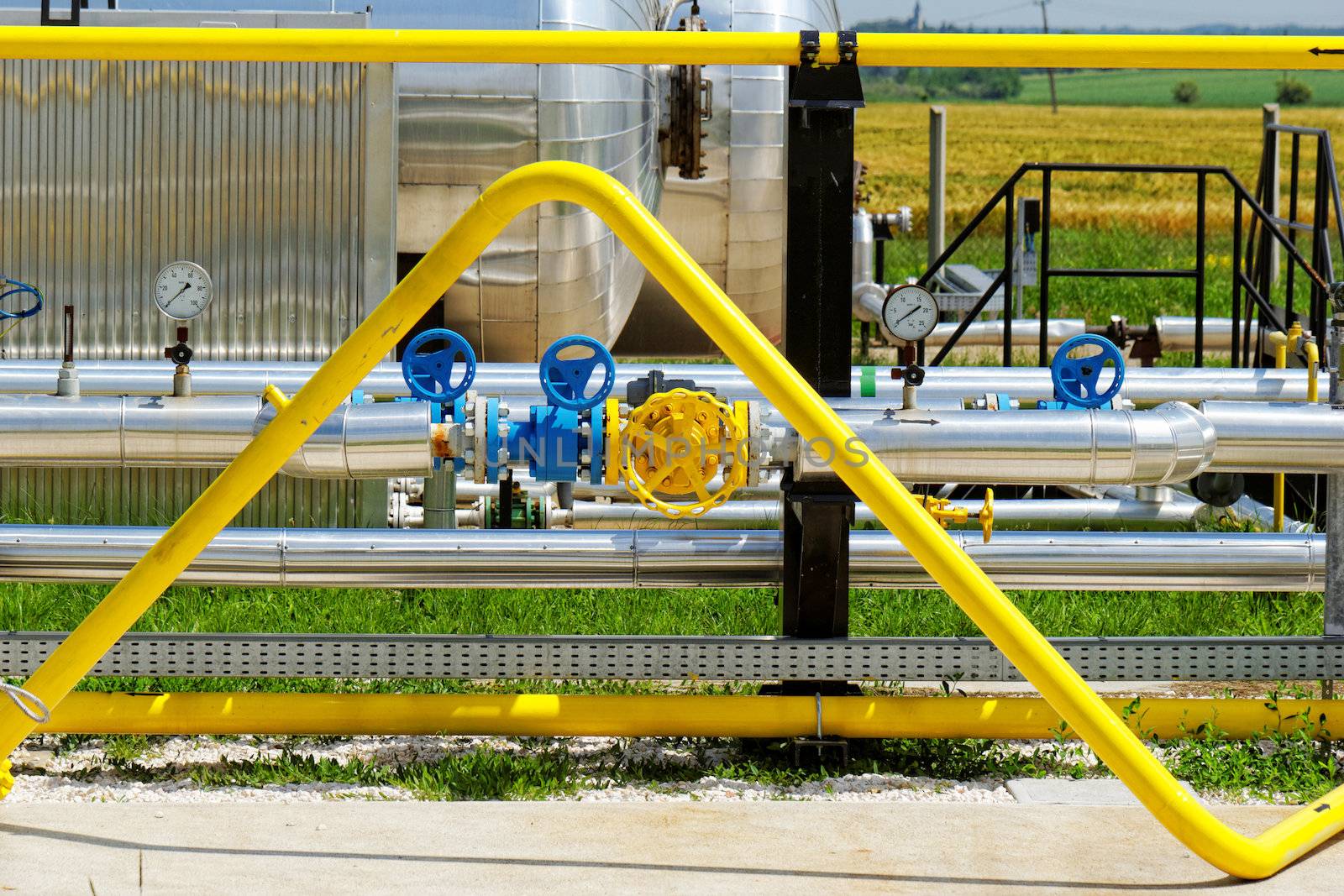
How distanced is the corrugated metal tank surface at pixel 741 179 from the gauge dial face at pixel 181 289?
9.39ft

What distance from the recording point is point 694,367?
15.9 feet

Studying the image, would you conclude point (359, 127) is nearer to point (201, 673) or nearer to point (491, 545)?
point (491, 545)

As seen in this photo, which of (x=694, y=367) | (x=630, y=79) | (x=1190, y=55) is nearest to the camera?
(x=1190, y=55)

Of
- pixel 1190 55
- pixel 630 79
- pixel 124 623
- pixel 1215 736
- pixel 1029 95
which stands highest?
pixel 1029 95

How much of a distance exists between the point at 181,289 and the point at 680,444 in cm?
159

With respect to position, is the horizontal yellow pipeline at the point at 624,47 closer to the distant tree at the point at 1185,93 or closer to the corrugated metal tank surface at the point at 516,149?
the corrugated metal tank surface at the point at 516,149

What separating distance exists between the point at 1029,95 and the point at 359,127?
81.1m

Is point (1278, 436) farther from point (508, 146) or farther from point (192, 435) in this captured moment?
point (508, 146)

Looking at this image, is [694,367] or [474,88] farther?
[474,88]

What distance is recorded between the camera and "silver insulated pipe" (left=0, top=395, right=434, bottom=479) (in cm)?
344

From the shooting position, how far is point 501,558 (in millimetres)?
3883

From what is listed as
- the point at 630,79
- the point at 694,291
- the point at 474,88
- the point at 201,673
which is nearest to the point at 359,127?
the point at 474,88

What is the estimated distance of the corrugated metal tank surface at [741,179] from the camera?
6527mm

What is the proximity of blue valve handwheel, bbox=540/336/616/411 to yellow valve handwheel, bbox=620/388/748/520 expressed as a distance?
148 millimetres
